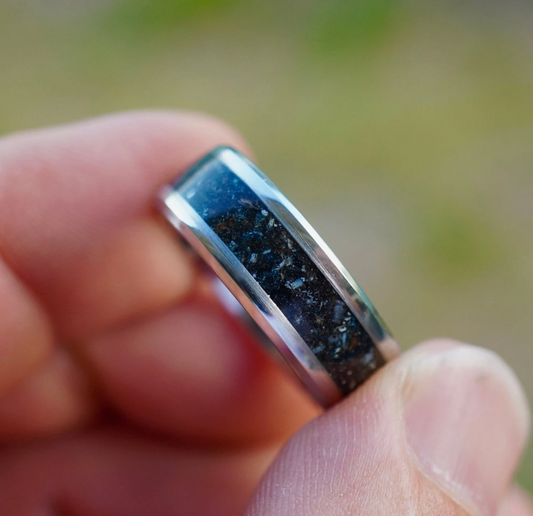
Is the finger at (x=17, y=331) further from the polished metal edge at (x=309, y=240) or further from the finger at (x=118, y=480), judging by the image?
the polished metal edge at (x=309, y=240)

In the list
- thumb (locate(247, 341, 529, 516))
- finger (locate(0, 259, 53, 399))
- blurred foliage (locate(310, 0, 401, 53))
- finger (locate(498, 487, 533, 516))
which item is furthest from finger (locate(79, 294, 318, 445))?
blurred foliage (locate(310, 0, 401, 53))

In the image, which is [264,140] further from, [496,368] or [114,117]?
[496,368]

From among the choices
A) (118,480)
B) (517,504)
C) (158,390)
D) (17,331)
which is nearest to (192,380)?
(158,390)

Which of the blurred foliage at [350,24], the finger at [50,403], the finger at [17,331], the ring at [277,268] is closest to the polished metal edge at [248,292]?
the ring at [277,268]

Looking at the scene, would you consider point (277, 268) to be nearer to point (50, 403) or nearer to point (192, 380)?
point (192, 380)

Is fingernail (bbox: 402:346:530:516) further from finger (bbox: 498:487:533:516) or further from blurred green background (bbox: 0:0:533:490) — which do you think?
blurred green background (bbox: 0:0:533:490)
